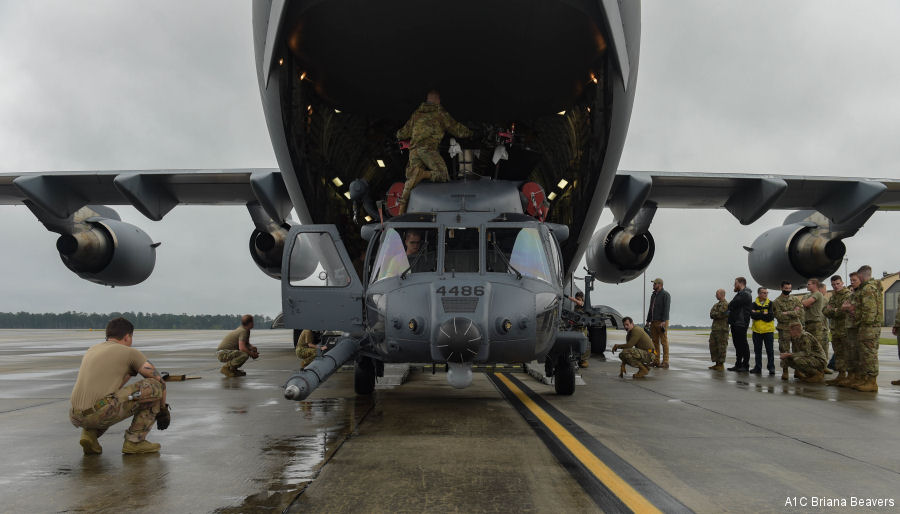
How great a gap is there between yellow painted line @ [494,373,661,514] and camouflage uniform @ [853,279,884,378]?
5183 mm

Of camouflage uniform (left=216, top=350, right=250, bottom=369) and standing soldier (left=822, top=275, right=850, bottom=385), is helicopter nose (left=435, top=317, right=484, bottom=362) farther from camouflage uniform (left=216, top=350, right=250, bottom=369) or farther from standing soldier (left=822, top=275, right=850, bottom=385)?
standing soldier (left=822, top=275, right=850, bottom=385)

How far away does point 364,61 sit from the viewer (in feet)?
24.2

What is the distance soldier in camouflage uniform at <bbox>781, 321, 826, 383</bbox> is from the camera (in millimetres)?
9609

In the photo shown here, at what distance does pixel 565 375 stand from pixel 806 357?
184 inches

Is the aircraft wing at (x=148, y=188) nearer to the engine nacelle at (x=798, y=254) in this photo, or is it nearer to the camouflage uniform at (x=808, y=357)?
the camouflage uniform at (x=808, y=357)

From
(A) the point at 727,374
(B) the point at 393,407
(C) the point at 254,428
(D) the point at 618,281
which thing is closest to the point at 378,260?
(B) the point at 393,407

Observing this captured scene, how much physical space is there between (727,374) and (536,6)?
791 centimetres

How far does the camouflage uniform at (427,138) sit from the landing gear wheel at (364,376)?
2.05m

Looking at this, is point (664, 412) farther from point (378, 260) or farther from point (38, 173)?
point (38, 173)

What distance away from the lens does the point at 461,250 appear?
20.5 feet

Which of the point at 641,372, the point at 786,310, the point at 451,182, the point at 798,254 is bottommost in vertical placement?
the point at 641,372

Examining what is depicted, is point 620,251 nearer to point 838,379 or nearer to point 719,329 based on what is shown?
point 719,329

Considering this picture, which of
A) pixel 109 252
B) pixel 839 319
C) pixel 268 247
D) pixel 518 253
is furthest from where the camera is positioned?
pixel 268 247

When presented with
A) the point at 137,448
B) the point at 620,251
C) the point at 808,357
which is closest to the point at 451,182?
the point at 137,448
